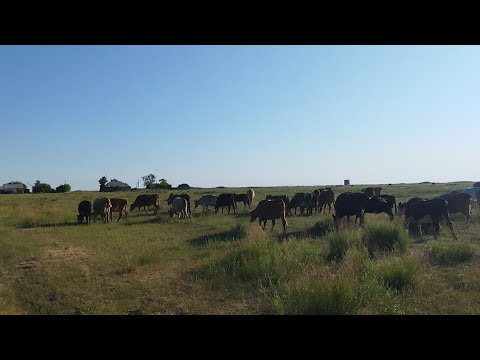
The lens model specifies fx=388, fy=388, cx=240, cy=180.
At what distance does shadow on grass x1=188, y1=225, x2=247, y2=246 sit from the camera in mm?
14331

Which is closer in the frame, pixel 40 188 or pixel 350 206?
pixel 350 206

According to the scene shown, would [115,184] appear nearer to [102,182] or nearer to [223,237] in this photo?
[102,182]

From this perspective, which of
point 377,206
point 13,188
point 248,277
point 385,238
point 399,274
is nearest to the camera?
point 399,274

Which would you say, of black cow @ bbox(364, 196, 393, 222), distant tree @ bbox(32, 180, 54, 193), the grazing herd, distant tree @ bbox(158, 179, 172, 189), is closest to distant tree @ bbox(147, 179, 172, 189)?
distant tree @ bbox(158, 179, 172, 189)

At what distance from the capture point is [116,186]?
262 ft

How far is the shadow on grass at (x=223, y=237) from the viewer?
14.3 meters

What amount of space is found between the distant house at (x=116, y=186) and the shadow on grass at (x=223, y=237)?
63.6 m

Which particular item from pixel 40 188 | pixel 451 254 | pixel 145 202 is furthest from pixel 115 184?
pixel 451 254

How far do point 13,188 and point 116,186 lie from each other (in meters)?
25.3

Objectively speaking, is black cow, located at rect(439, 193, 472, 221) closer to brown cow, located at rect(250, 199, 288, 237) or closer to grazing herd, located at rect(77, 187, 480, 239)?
grazing herd, located at rect(77, 187, 480, 239)

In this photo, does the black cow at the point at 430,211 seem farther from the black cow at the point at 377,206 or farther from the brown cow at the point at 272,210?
the brown cow at the point at 272,210

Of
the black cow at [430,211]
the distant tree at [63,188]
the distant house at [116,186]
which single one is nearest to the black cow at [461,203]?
the black cow at [430,211]

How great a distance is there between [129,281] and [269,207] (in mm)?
8756
